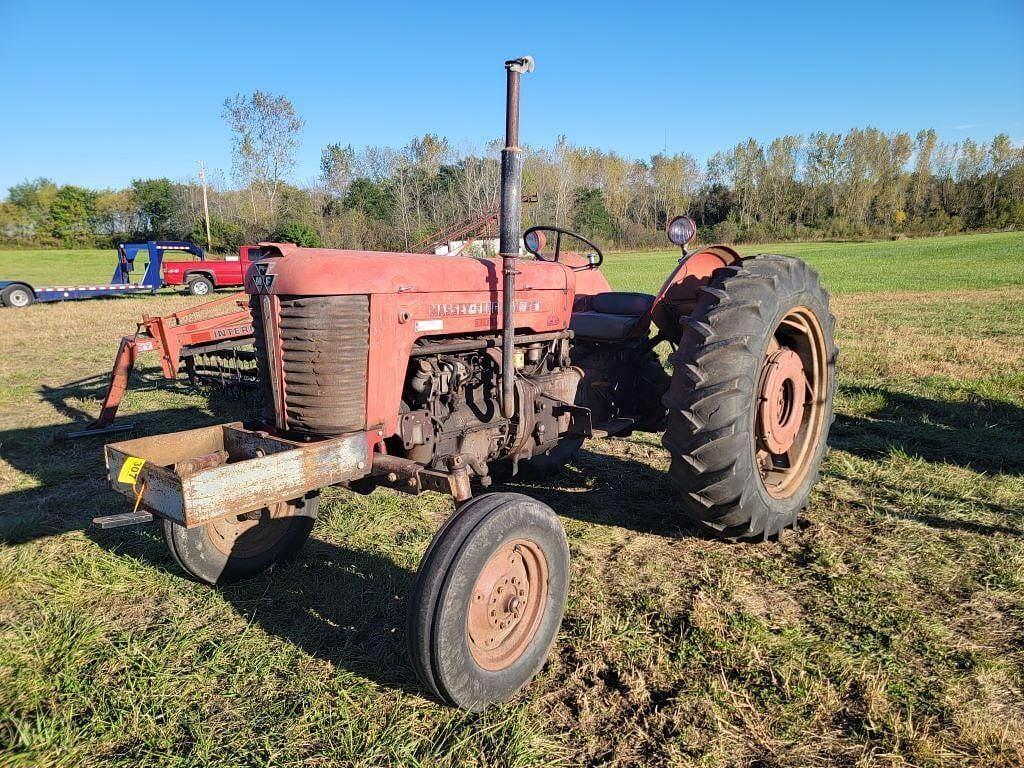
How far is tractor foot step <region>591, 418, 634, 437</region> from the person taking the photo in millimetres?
3734

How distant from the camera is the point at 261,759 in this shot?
83.0 inches

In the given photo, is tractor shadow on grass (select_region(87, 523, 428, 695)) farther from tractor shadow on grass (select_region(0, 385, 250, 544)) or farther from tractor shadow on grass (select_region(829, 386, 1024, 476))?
tractor shadow on grass (select_region(829, 386, 1024, 476))

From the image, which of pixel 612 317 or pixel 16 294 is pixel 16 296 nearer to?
pixel 16 294

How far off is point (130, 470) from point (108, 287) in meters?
18.1

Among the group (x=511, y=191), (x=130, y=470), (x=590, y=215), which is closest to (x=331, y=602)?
(x=130, y=470)

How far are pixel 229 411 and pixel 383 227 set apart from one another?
97.7ft

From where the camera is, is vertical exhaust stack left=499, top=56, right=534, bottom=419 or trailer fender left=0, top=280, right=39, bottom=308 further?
trailer fender left=0, top=280, right=39, bottom=308

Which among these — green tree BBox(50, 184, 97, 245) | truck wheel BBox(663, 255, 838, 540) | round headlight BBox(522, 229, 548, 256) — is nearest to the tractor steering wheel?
round headlight BBox(522, 229, 548, 256)

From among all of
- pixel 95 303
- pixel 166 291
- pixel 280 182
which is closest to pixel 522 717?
pixel 95 303

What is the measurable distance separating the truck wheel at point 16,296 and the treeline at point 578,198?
41.8 ft

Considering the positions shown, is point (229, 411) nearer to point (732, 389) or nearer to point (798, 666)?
point (732, 389)

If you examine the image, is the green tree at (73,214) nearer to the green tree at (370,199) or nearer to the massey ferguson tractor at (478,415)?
the green tree at (370,199)

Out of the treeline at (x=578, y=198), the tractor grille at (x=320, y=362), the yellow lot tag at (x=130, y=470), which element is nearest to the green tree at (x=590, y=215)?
the treeline at (x=578, y=198)

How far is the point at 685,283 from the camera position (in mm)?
3896
